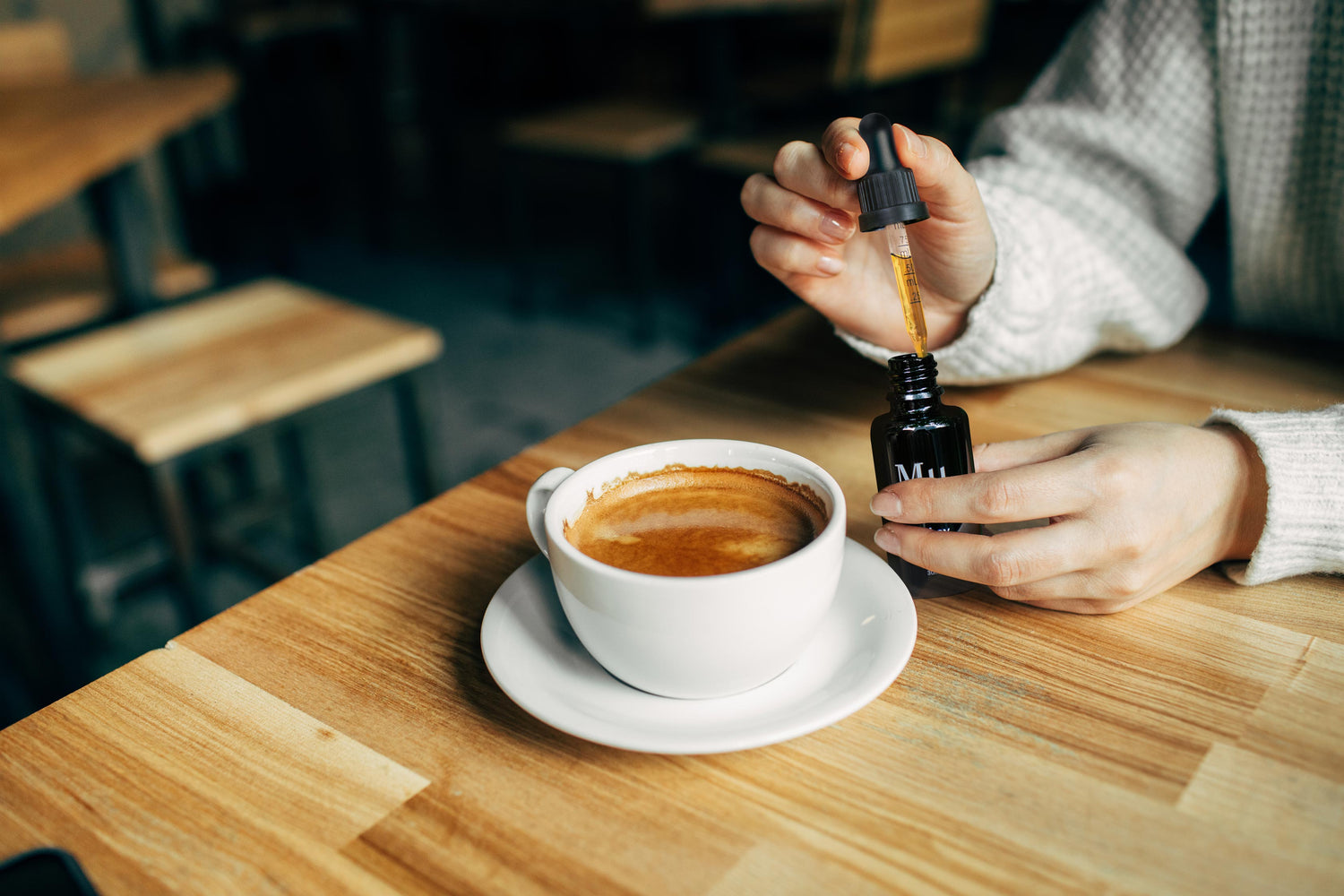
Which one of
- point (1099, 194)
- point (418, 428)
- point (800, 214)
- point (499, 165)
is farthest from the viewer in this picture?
point (499, 165)

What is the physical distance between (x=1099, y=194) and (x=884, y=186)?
37 cm

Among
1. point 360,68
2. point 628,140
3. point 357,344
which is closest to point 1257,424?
point 357,344

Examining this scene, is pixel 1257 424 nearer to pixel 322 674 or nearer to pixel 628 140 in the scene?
pixel 322 674

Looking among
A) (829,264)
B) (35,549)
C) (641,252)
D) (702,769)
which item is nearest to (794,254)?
(829,264)

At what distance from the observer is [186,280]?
6.23 ft

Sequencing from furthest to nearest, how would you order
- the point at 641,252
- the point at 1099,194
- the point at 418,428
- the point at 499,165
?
the point at 499,165
the point at 641,252
the point at 418,428
the point at 1099,194

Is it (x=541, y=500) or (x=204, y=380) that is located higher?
(x=541, y=500)

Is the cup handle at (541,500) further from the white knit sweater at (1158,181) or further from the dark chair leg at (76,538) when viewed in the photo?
the dark chair leg at (76,538)

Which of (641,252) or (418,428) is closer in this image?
(418,428)

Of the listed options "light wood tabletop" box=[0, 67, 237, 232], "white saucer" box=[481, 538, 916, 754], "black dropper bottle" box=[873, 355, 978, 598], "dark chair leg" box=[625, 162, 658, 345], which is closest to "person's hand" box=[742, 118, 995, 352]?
"black dropper bottle" box=[873, 355, 978, 598]

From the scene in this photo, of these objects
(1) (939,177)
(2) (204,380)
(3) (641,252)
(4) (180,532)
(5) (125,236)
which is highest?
(1) (939,177)

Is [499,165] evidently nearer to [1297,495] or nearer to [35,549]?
[35,549]

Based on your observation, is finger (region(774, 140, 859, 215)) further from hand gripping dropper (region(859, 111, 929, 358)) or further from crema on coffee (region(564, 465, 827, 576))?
crema on coffee (region(564, 465, 827, 576))

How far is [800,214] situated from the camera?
58 cm
